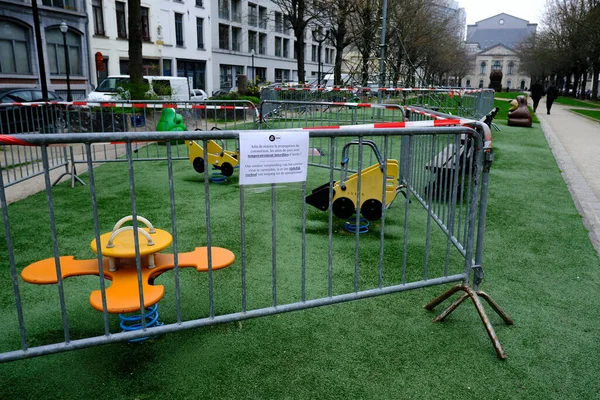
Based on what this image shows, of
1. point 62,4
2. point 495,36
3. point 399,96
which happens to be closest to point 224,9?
point 62,4

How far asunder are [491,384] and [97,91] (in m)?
22.9

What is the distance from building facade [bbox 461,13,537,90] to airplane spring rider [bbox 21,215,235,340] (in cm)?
12655

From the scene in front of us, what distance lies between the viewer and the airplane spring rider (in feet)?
9.91

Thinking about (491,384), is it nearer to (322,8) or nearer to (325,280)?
(325,280)

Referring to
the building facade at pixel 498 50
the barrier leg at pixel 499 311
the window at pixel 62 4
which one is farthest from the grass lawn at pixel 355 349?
the building facade at pixel 498 50

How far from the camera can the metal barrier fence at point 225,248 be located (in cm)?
291

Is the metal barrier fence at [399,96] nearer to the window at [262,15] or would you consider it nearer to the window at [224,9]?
the window at [224,9]

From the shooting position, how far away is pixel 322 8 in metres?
28.5

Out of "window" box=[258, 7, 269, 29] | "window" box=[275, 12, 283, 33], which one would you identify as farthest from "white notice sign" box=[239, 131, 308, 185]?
"window" box=[258, 7, 269, 29]

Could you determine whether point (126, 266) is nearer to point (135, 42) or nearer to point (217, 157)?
point (217, 157)

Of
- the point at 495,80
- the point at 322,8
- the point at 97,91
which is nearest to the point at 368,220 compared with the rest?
the point at 97,91

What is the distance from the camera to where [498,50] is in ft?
448

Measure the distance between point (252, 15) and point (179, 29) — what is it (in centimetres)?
1166

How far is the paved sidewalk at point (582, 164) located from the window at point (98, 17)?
28.6 meters
